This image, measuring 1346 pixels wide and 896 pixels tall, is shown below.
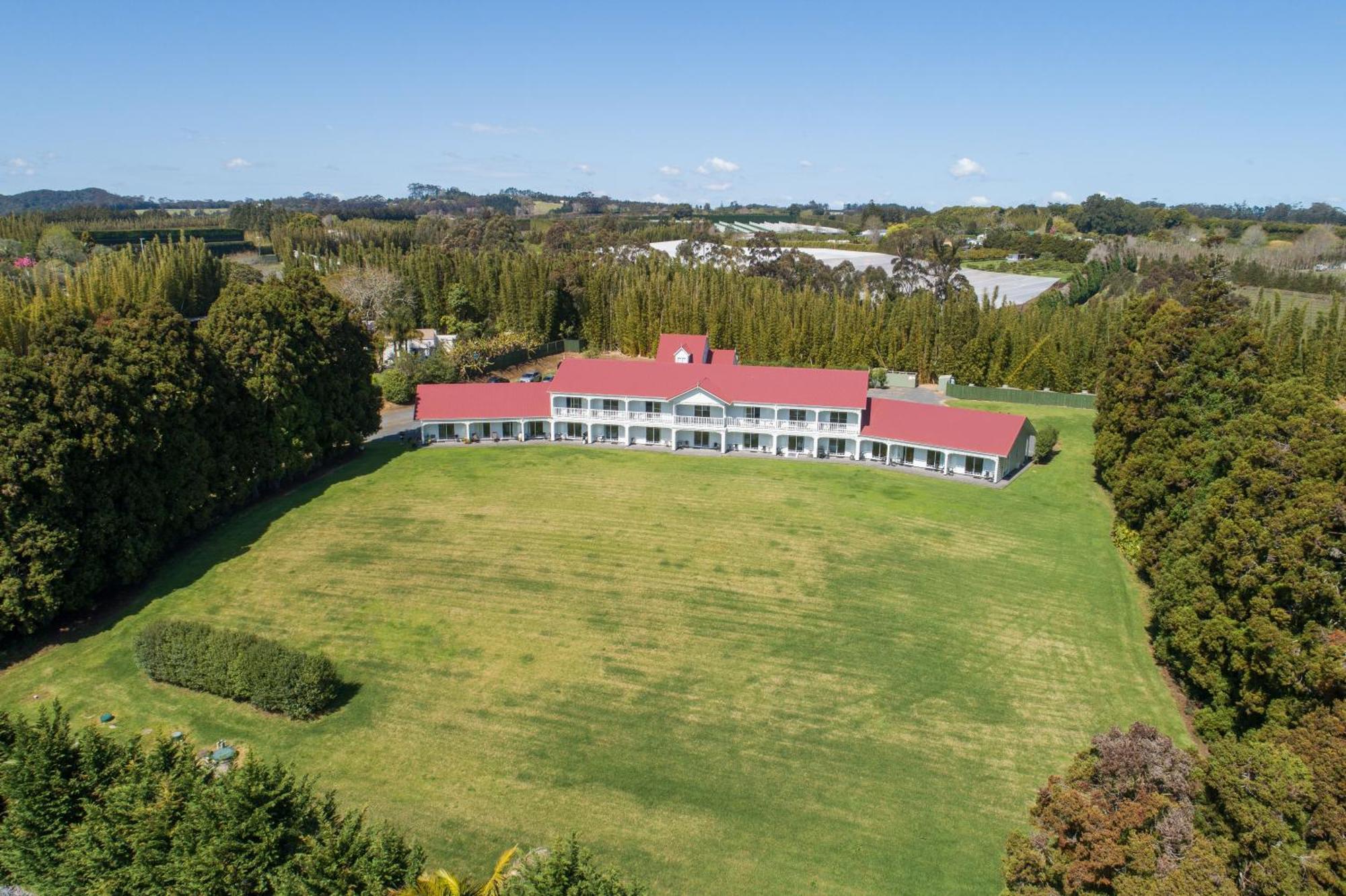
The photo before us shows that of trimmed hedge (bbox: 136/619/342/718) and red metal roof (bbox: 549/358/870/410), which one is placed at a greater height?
red metal roof (bbox: 549/358/870/410)

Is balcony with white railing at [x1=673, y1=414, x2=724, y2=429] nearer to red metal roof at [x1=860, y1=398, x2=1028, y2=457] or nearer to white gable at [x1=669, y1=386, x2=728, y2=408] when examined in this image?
white gable at [x1=669, y1=386, x2=728, y2=408]

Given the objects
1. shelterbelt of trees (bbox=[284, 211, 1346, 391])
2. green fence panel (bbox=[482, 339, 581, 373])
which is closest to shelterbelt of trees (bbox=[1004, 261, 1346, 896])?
shelterbelt of trees (bbox=[284, 211, 1346, 391])

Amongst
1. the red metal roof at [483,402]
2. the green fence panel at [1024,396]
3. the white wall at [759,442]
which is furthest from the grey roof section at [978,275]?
the red metal roof at [483,402]

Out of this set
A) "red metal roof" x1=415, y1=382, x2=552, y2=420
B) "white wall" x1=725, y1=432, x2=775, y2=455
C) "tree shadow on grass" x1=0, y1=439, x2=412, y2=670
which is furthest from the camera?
"red metal roof" x1=415, y1=382, x2=552, y2=420

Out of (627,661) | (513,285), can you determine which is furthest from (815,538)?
(513,285)

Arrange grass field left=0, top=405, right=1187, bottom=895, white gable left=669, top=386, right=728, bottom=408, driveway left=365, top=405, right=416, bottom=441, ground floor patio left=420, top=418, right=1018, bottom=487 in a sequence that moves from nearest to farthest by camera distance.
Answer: grass field left=0, top=405, right=1187, bottom=895 < ground floor patio left=420, top=418, right=1018, bottom=487 < white gable left=669, top=386, right=728, bottom=408 < driveway left=365, top=405, right=416, bottom=441

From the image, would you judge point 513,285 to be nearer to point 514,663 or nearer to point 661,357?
point 661,357
